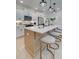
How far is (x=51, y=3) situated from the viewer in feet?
17.3
